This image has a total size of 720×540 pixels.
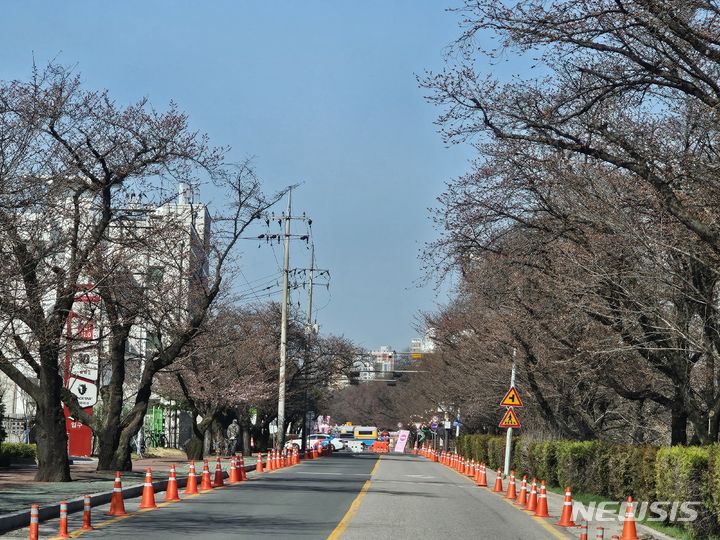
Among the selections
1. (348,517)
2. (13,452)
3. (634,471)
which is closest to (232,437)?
(13,452)

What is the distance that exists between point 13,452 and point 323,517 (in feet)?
69.9

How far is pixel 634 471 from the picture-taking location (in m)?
23.6

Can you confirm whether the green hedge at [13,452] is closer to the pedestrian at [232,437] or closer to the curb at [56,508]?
the curb at [56,508]

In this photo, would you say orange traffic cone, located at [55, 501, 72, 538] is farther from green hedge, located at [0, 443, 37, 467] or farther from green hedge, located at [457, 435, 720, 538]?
green hedge, located at [0, 443, 37, 467]

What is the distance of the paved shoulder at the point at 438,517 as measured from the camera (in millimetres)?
16984

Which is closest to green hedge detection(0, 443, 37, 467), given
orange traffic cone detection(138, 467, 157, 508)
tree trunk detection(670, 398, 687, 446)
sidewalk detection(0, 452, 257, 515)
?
sidewalk detection(0, 452, 257, 515)

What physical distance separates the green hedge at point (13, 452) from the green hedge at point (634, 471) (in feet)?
53.5

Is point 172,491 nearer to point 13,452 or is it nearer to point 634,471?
point 634,471

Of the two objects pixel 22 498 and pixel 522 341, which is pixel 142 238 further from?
pixel 522 341

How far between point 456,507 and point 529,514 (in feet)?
5.08

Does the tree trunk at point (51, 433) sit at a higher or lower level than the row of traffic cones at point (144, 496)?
higher

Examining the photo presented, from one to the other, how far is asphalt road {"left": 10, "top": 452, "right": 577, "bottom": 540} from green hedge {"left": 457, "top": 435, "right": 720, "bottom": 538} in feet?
6.67

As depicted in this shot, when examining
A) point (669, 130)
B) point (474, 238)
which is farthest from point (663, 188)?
point (474, 238)

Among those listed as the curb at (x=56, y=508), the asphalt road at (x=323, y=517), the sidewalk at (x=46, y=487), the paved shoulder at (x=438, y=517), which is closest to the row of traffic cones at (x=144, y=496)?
the asphalt road at (x=323, y=517)
